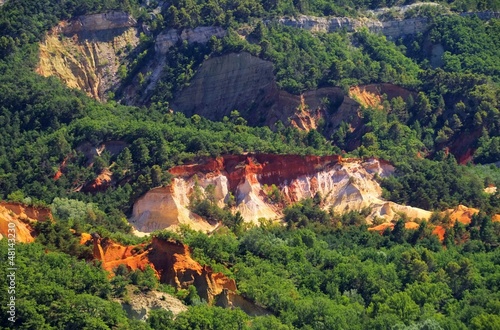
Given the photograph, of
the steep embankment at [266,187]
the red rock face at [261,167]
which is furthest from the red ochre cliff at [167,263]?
the red rock face at [261,167]

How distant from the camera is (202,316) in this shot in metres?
91.4

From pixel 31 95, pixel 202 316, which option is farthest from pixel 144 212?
pixel 202 316

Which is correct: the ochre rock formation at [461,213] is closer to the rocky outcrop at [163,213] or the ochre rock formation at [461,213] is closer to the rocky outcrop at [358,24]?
the rocky outcrop at [163,213]

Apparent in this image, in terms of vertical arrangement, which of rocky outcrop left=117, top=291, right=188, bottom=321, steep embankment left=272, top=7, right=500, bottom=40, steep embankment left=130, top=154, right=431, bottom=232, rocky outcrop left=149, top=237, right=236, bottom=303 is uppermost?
rocky outcrop left=117, top=291, right=188, bottom=321

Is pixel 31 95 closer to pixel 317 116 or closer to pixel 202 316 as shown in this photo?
pixel 317 116

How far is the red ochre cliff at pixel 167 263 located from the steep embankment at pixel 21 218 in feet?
9.43

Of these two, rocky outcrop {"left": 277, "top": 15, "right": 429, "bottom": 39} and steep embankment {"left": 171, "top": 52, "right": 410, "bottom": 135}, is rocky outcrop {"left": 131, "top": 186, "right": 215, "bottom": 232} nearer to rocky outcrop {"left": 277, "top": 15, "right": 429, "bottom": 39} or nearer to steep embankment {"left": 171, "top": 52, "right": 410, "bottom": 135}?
steep embankment {"left": 171, "top": 52, "right": 410, "bottom": 135}

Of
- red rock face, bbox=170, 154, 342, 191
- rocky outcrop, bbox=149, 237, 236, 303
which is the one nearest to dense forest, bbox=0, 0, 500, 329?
red rock face, bbox=170, 154, 342, 191

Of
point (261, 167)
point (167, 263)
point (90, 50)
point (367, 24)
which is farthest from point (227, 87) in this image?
point (167, 263)

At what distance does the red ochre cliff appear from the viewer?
97.8 m

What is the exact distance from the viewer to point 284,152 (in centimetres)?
12350

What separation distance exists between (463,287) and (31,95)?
38697 millimetres

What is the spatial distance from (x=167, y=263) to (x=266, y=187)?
76.7 ft

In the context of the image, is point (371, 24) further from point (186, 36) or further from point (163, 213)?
point (163, 213)
